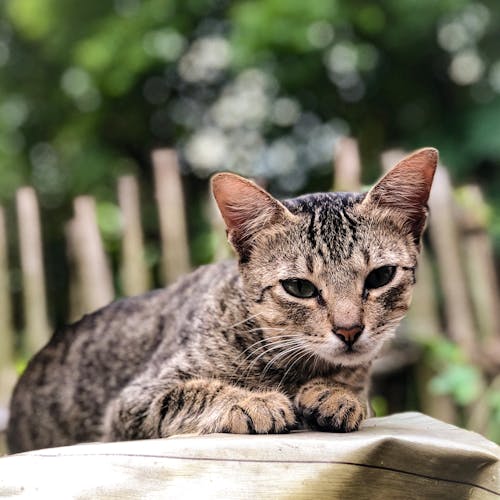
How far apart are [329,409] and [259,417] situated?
18 centimetres

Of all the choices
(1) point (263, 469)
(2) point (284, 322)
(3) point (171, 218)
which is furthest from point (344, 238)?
(3) point (171, 218)

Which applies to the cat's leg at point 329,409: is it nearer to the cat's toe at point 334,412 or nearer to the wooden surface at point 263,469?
the cat's toe at point 334,412

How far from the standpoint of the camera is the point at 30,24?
7.57 meters

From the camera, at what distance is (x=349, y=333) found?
2.00 metres

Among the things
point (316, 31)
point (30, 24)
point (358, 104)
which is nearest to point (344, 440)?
point (316, 31)

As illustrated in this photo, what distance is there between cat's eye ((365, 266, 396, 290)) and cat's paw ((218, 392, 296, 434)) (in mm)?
402

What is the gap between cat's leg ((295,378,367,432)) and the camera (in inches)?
74.3

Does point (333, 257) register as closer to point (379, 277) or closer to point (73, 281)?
point (379, 277)

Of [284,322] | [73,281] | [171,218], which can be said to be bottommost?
[284,322]

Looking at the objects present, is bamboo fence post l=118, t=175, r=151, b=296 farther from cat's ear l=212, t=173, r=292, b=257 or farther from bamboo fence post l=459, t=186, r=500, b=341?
cat's ear l=212, t=173, r=292, b=257

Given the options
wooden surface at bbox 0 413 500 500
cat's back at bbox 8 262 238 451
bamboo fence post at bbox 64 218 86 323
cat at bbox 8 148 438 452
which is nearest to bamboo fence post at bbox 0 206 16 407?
bamboo fence post at bbox 64 218 86 323

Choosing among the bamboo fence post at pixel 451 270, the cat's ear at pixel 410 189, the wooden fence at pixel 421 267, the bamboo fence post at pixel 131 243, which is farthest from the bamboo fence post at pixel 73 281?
the cat's ear at pixel 410 189

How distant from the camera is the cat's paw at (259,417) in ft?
6.05

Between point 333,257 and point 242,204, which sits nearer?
point 333,257
